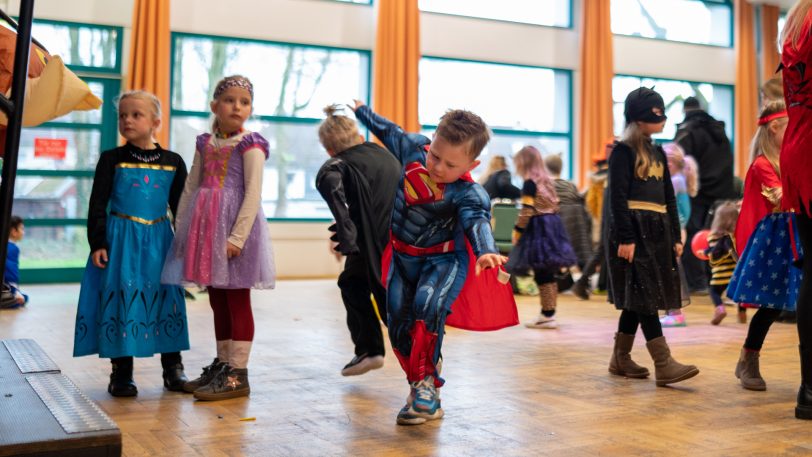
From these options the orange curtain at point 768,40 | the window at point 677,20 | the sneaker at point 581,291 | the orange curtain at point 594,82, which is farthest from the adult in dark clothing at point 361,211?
the orange curtain at point 768,40

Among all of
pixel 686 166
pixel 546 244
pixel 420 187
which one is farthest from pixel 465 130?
pixel 686 166

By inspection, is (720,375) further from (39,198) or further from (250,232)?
(39,198)

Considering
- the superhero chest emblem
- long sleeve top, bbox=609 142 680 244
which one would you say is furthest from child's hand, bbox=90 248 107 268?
long sleeve top, bbox=609 142 680 244

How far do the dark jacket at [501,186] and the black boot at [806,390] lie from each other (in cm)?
554

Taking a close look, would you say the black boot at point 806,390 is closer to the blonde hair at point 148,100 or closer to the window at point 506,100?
the blonde hair at point 148,100

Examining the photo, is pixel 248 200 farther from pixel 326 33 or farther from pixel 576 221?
pixel 326 33

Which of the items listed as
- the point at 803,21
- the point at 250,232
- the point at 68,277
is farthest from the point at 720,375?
the point at 68,277

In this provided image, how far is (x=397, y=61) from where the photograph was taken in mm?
10320

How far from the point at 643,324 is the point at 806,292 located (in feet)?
2.78

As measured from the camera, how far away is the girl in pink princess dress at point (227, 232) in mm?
3121

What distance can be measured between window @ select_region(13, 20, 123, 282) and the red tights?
20.4 ft

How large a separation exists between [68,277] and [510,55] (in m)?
6.05

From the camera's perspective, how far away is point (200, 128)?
981 centimetres

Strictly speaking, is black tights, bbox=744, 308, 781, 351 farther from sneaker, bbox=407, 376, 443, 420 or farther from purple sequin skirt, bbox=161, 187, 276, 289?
purple sequin skirt, bbox=161, 187, 276, 289
